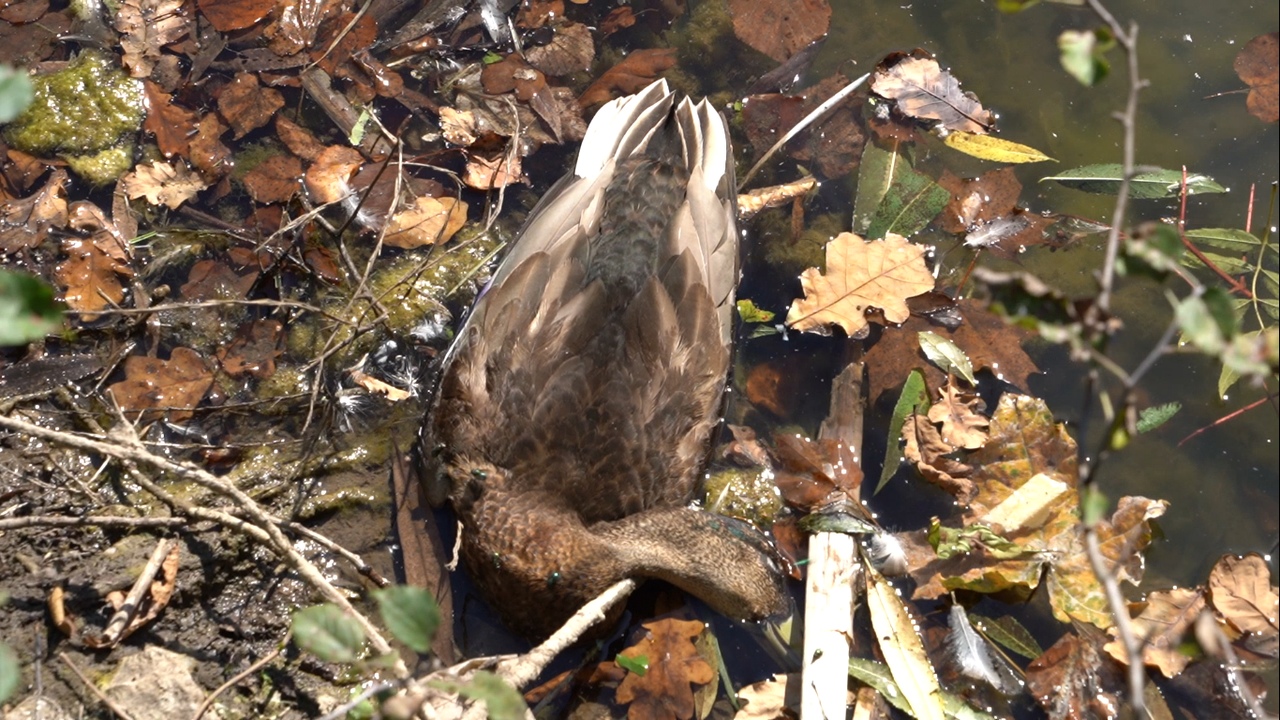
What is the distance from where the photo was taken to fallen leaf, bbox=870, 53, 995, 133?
203 inches

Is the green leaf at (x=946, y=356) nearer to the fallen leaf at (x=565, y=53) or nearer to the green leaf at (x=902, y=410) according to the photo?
the green leaf at (x=902, y=410)

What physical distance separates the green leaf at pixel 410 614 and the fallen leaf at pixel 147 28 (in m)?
3.90

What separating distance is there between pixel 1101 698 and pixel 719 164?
2909 mm

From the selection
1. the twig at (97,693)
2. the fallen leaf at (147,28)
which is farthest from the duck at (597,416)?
the fallen leaf at (147,28)

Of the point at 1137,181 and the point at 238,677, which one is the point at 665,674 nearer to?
the point at 238,677

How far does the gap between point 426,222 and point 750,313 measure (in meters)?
1.71

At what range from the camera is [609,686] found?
3.98 meters

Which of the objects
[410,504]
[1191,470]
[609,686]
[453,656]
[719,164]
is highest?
[719,164]

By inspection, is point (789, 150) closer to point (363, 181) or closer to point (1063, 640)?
point (363, 181)

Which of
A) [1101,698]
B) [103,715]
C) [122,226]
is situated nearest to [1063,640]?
[1101,698]

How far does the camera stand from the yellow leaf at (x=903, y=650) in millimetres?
3979

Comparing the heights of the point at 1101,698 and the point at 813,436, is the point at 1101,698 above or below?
below

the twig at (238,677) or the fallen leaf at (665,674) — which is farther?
the fallen leaf at (665,674)


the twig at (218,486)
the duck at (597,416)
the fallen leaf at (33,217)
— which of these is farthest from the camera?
the fallen leaf at (33,217)
